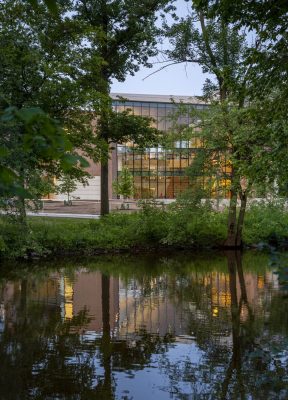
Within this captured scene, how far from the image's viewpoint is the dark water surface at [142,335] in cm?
745

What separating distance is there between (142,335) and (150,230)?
15.5 meters

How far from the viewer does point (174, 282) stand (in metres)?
17.4

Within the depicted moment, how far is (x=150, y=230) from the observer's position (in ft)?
85.5

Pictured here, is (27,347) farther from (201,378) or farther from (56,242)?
(56,242)

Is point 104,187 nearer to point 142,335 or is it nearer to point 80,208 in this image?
point 80,208

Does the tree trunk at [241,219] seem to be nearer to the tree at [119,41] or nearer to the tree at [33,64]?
the tree at [119,41]

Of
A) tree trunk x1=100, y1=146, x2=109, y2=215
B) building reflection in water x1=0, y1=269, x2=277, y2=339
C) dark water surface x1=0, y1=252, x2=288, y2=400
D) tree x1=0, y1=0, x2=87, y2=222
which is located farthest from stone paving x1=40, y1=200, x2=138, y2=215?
building reflection in water x1=0, y1=269, x2=277, y2=339

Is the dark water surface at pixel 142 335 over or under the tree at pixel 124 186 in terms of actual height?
under

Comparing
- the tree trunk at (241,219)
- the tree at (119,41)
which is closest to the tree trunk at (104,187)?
the tree at (119,41)

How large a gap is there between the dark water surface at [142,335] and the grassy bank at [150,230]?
174 inches

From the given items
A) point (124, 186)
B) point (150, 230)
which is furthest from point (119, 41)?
point (124, 186)

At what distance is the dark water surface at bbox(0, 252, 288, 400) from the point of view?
293 inches

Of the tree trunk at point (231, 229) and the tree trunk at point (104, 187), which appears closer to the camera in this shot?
the tree trunk at point (231, 229)

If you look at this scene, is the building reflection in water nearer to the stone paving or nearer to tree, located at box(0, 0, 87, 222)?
tree, located at box(0, 0, 87, 222)
